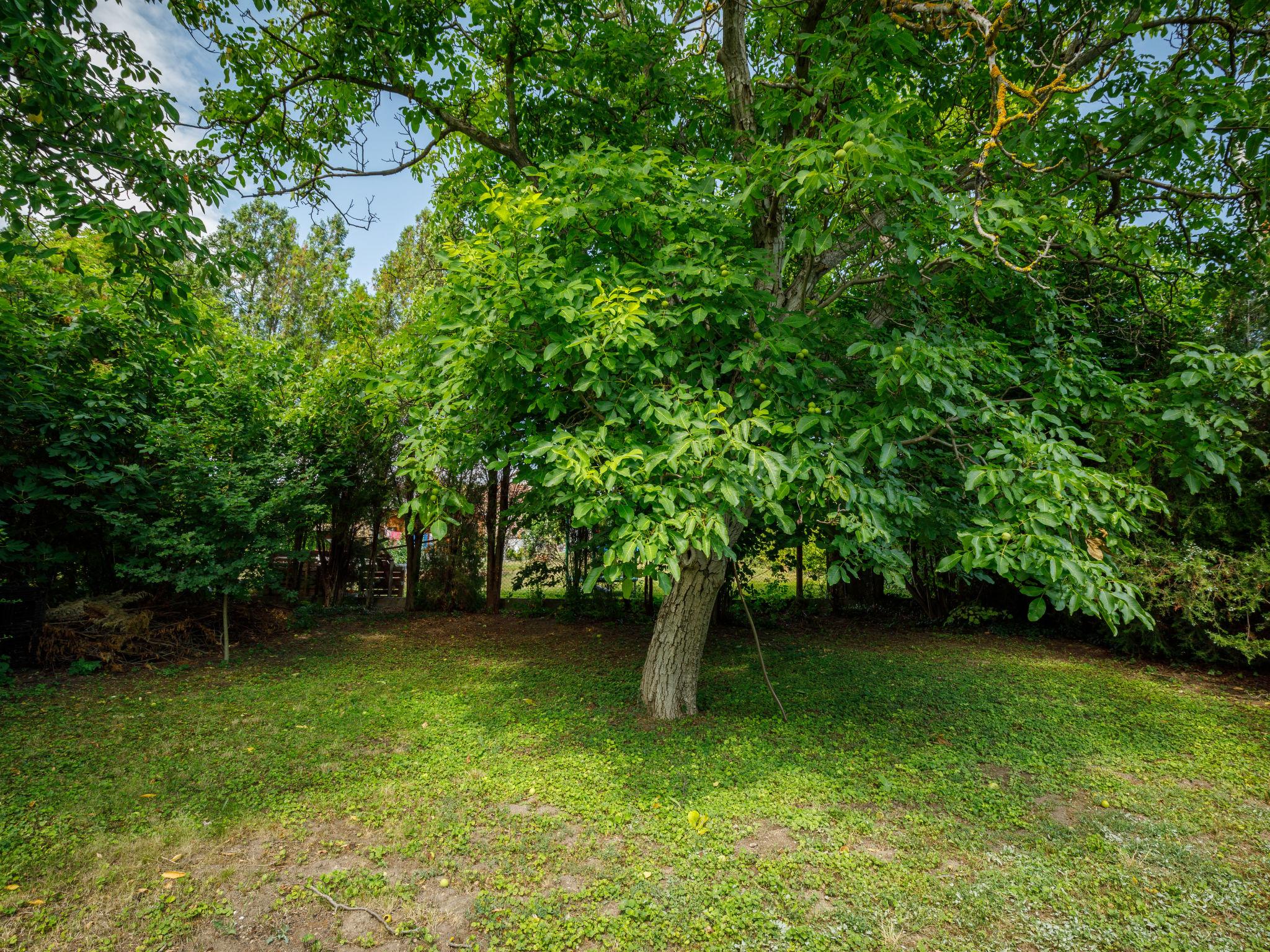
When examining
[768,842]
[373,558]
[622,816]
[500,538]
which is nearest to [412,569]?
[373,558]

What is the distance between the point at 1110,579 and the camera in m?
2.90

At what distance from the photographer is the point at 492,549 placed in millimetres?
9172

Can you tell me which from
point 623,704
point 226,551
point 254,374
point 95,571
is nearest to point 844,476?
point 623,704

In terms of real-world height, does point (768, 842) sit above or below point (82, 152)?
below

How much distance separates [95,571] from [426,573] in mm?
3926

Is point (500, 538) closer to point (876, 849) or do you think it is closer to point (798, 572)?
point (798, 572)

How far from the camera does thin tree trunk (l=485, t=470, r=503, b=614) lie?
9102 mm

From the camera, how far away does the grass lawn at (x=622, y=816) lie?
2402 mm

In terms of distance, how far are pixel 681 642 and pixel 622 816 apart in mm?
1556

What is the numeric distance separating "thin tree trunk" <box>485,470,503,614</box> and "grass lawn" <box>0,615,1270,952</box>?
11.5ft

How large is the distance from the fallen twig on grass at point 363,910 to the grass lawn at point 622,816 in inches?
1.1

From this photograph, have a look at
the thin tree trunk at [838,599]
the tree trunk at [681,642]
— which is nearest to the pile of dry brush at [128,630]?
the tree trunk at [681,642]

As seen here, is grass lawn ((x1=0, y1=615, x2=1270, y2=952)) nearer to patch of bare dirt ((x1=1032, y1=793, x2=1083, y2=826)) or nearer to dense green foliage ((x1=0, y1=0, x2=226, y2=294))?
patch of bare dirt ((x1=1032, y1=793, x2=1083, y2=826))

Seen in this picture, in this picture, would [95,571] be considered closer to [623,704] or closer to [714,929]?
[623,704]
